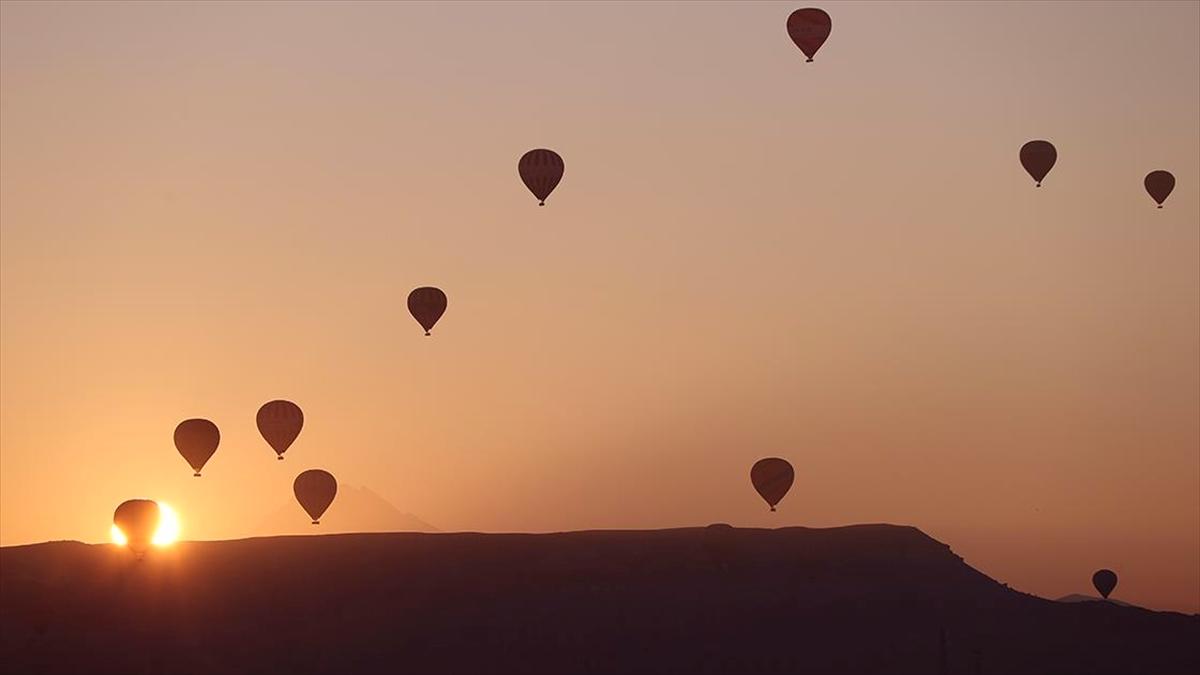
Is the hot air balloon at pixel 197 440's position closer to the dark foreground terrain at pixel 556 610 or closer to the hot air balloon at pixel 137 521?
the hot air balloon at pixel 137 521

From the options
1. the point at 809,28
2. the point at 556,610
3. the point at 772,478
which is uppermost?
the point at 809,28

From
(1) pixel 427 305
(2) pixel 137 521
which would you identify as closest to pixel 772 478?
(1) pixel 427 305

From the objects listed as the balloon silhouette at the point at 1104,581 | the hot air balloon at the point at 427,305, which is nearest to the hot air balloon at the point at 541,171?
the hot air balloon at the point at 427,305

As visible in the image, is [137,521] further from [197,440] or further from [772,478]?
[772,478]

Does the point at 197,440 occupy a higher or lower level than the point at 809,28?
lower

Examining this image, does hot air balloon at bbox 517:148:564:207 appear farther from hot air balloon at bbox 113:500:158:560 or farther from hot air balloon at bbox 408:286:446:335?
hot air balloon at bbox 113:500:158:560

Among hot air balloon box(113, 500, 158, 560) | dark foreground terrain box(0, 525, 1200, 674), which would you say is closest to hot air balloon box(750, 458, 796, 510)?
dark foreground terrain box(0, 525, 1200, 674)
